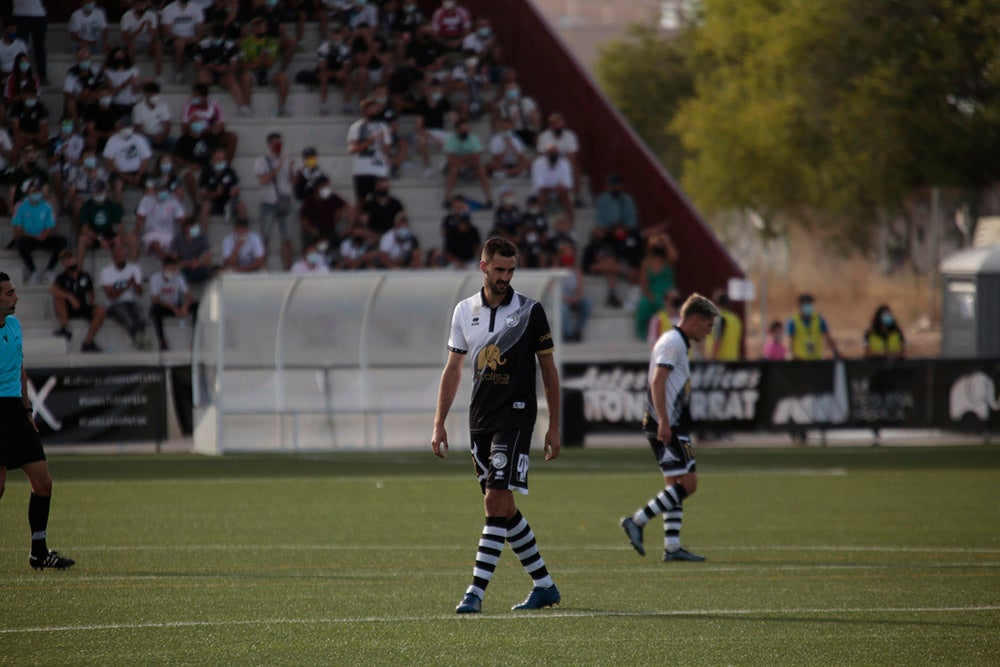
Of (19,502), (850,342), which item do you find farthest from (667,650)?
(850,342)

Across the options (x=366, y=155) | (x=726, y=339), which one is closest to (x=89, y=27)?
(x=366, y=155)

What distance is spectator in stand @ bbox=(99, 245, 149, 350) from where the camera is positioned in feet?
80.7

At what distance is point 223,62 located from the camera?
94.6ft

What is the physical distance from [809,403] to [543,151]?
7892 millimetres

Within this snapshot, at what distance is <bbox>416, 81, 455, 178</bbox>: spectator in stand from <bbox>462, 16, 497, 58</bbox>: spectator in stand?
1300 millimetres

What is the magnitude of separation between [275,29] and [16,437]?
64.6ft

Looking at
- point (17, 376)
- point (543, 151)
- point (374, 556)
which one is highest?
point (543, 151)

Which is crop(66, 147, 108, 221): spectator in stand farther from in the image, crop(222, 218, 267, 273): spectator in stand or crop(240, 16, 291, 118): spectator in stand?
crop(240, 16, 291, 118): spectator in stand

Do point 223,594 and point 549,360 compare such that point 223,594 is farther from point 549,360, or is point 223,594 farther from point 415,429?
point 415,429

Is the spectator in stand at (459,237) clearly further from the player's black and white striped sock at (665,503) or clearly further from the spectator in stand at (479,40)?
the player's black and white striped sock at (665,503)

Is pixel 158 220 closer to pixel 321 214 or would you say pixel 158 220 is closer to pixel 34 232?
pixel 34 232

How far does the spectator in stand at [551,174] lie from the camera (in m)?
28.0

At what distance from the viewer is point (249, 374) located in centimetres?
2223

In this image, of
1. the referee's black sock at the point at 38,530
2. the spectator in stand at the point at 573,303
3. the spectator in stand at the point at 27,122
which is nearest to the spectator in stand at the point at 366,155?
the spectator in stand at the point at 573,303
